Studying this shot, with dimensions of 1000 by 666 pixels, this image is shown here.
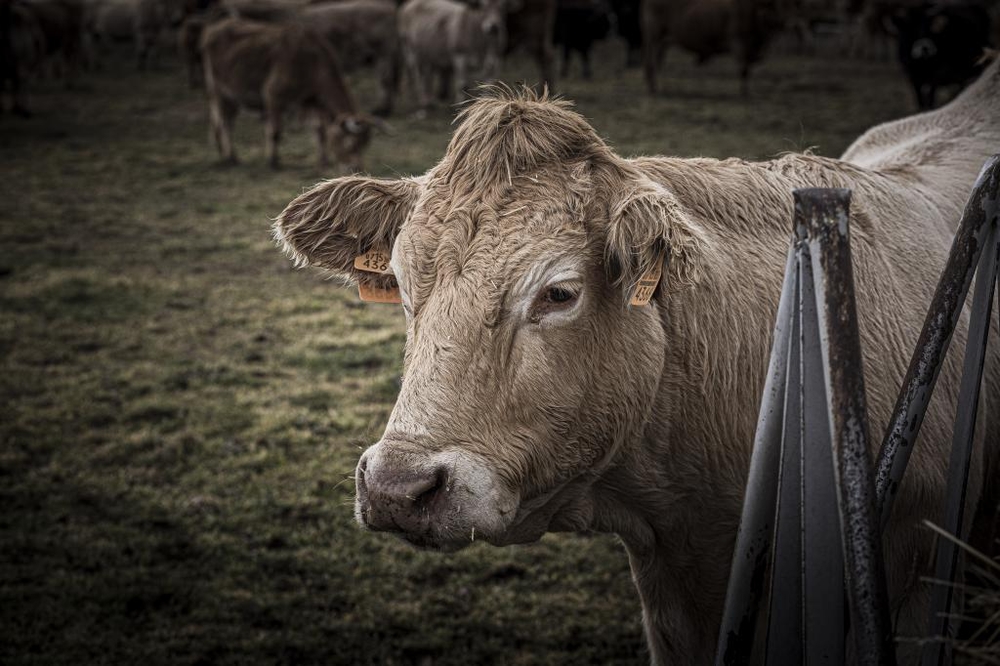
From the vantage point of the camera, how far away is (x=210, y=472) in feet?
16.8

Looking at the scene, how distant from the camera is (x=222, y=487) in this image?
496 centimetres

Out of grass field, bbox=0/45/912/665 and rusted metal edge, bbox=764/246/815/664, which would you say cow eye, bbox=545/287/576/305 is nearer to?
rusted metal edge, bbox=764/246/815/664

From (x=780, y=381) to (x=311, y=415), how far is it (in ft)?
14.2

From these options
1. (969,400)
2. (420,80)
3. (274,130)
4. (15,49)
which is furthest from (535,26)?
(969,400)

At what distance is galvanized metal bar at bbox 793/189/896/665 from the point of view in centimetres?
177

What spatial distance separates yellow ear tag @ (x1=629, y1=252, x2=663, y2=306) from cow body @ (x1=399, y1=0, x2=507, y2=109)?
52.5 ft

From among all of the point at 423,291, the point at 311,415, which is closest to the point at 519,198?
the point at 423,291

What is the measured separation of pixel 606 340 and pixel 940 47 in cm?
1463

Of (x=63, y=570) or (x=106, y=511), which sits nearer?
(x=63, y=570)

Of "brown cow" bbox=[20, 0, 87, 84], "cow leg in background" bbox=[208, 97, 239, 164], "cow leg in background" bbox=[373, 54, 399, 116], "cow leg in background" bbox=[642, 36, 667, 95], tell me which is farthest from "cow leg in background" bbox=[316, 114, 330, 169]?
"brown cow" bbox=[20, 0, 87, 84]

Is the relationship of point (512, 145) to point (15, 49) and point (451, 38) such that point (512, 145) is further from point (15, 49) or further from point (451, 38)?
point (15, 49)

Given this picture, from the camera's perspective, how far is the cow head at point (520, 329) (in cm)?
207

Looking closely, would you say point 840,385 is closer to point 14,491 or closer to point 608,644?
point 608,644

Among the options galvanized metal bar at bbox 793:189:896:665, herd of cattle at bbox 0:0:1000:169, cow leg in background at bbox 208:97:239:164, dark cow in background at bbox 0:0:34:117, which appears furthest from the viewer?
dark cow in background at bbox 0:0:34:117
